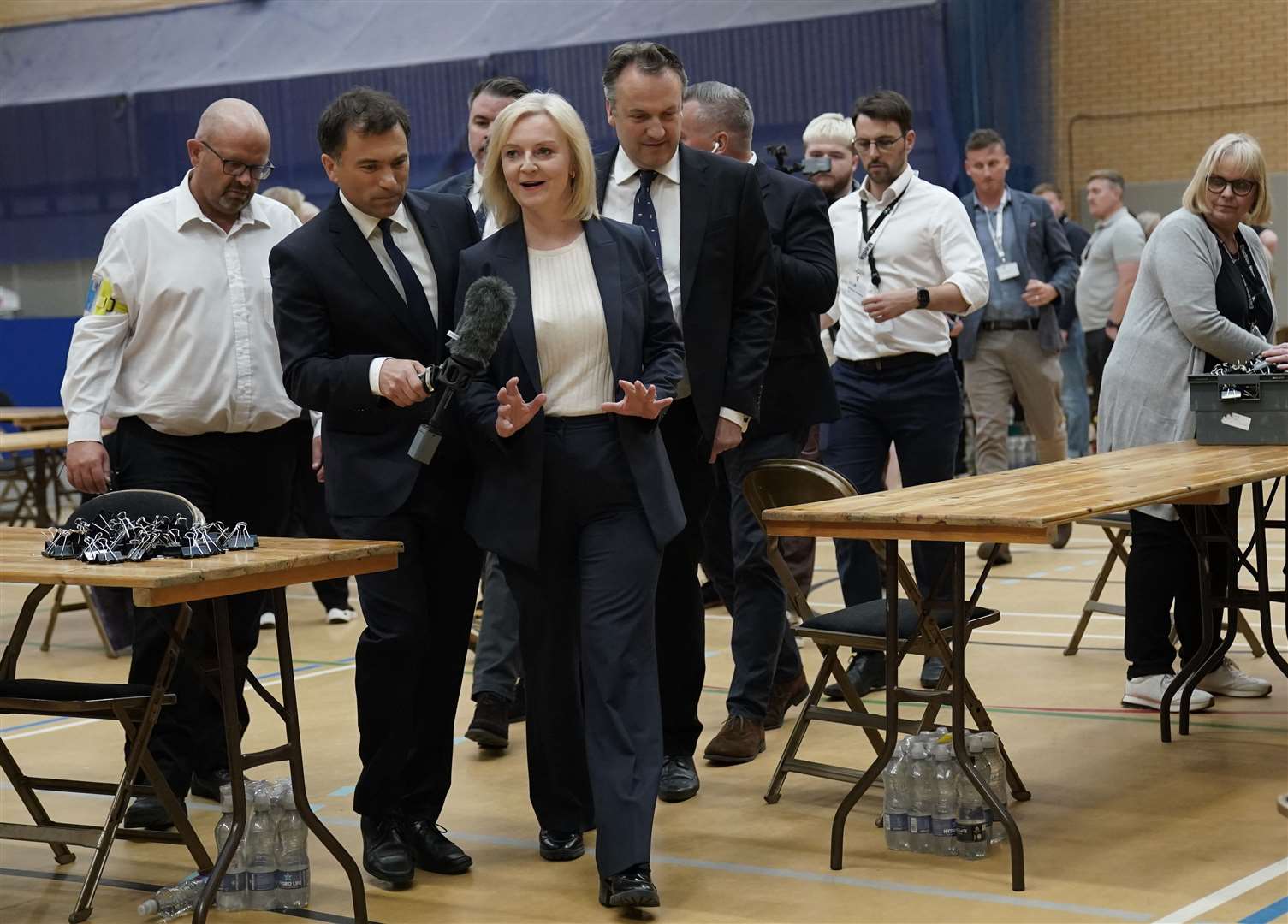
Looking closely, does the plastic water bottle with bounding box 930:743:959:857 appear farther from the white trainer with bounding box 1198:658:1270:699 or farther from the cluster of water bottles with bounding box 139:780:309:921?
the white trainer with bounding box 1198:658:1270:699

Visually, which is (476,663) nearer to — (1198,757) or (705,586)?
(1198,757)

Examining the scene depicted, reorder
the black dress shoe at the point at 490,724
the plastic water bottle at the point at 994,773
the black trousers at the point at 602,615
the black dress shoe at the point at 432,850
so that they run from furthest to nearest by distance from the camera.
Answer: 1. the black dress shoe at the point at 490,724
2. the plastic water bottle at the point at 994,773
3. the black dress shoe at the point at 432,850
4. the black trousers at the point at 602,615

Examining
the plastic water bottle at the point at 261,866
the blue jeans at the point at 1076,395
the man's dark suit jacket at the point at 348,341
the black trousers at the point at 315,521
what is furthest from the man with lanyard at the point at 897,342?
the blue jeans at the point at 1076,395

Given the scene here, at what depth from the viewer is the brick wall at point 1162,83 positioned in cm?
1582

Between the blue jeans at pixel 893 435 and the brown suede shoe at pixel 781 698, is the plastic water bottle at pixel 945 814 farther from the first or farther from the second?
the blue jeans at pixel 893 435

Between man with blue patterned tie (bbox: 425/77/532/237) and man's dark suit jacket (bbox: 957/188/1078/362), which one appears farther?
man's dark suit jacket (bbox: 957/188/1078/362)

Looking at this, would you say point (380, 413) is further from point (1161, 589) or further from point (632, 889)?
point (1161, 589)

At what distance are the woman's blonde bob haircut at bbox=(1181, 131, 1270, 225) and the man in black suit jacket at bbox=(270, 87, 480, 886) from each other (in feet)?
8.43

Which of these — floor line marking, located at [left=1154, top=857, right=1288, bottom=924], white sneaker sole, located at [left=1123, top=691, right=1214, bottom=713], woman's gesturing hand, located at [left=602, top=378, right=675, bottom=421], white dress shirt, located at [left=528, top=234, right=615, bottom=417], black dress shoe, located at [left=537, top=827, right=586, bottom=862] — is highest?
white dress shirt, located at [left=528, top=234, right=615, bottom=417]

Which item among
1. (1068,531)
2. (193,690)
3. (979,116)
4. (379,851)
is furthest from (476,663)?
(979,116)

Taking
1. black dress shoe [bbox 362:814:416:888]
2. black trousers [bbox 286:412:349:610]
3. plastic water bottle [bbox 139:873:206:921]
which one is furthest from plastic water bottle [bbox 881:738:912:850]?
black trousers [bbox 286:412:349:610]

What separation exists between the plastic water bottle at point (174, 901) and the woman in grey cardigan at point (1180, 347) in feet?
9.94

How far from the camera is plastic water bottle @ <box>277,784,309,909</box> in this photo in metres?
3.82

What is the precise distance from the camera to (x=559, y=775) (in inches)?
160
